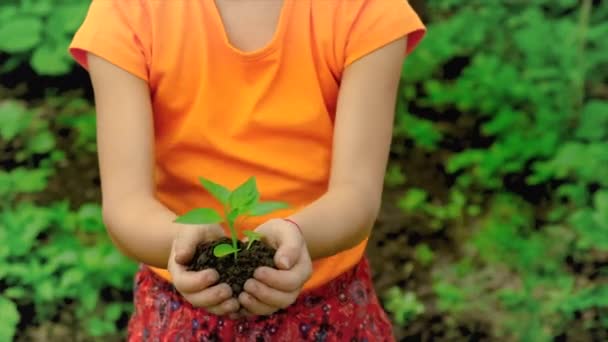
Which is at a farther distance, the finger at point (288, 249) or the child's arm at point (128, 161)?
the child's arm at point (128, 161)

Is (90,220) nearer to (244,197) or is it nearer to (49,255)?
(49,255)

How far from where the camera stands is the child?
1483 millimetres

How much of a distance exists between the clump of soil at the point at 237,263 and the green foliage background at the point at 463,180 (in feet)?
3.99

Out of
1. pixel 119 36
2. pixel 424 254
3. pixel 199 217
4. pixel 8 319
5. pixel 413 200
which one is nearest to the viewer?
pixel 199 217

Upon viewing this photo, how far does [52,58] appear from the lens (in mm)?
3125

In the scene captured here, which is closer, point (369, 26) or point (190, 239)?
point (190, 239)

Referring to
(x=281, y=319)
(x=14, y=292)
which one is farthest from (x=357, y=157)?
(x=14, y=292)

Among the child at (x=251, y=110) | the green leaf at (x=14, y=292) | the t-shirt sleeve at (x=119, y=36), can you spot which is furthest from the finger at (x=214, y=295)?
the green leaf at (x=14, y=292)

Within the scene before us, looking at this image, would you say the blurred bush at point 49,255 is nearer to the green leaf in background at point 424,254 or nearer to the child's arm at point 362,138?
the green leaf in background at point 424,254

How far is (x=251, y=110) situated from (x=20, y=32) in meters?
1.88

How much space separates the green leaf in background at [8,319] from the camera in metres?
2.28

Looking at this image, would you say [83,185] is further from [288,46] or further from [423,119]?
[288,46]

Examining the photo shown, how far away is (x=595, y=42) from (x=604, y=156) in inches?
27.4

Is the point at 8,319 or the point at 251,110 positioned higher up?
the point at 251,110
